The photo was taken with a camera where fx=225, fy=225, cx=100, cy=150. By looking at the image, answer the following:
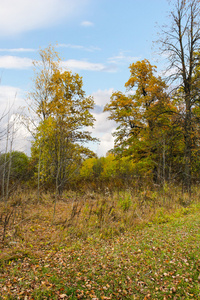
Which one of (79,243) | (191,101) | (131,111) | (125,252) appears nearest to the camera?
(125,252)

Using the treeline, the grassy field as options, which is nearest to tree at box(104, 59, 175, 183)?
the treeline

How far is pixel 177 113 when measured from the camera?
11.9m

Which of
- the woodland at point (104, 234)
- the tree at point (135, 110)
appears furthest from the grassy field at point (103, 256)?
the tree at point (135, 110)

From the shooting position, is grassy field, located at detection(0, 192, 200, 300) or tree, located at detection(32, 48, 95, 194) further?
tree, located at detection(32, 48, 95, 194)

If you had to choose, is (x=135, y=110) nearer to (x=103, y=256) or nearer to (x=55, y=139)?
(x=55, y=139)

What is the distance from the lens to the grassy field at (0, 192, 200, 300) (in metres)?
3.58

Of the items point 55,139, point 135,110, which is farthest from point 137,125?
point 55,139

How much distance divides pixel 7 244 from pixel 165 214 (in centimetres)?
483

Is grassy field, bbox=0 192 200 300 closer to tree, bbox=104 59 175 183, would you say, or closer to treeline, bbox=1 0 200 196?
treeline, bbox=1 0 200 196

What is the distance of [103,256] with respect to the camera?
4.66 metres

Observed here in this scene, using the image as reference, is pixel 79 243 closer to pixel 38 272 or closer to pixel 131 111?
pixel 38 272

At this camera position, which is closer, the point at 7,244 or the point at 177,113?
the point at 7,244

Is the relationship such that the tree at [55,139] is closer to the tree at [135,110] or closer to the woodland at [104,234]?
the woodland at [104,234]

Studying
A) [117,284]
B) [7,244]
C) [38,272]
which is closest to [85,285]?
[117,284]
